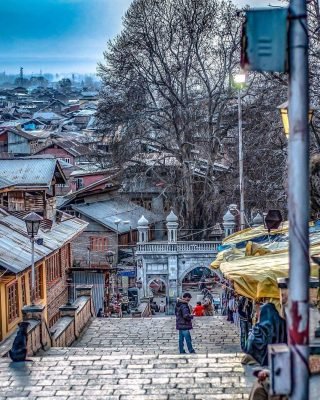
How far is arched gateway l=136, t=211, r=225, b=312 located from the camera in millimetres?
33656

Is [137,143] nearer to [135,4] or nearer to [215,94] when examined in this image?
[215,94]

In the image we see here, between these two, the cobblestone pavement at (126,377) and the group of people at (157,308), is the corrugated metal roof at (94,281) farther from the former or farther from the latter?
the cobblestone pavement at (126,377)

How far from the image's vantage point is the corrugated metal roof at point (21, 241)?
19234 mm

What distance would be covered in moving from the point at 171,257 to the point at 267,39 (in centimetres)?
2957

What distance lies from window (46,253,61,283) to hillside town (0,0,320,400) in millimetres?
117

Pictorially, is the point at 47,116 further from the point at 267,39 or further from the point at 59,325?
the point at 267,39

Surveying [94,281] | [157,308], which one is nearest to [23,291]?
[94,281]

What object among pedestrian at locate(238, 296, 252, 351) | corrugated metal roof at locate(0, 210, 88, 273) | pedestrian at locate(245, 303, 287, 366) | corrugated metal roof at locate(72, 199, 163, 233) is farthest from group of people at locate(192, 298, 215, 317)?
corrugated metal roof at locate(72, 199, 163, 233)

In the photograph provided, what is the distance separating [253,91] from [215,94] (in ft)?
7.96

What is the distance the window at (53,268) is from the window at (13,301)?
→ 496 cm

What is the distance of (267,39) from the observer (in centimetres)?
453

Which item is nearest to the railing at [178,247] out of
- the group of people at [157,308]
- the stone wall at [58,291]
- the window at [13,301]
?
the group of people at [157,308]

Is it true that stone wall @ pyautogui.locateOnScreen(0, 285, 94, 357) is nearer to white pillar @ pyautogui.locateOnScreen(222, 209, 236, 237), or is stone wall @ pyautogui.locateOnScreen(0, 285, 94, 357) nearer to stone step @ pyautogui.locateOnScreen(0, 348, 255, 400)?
stone step @ pyautogui.locateOnScreen(0, 348, 255, 400)

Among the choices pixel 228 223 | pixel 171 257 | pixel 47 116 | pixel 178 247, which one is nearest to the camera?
pixel 228 223
